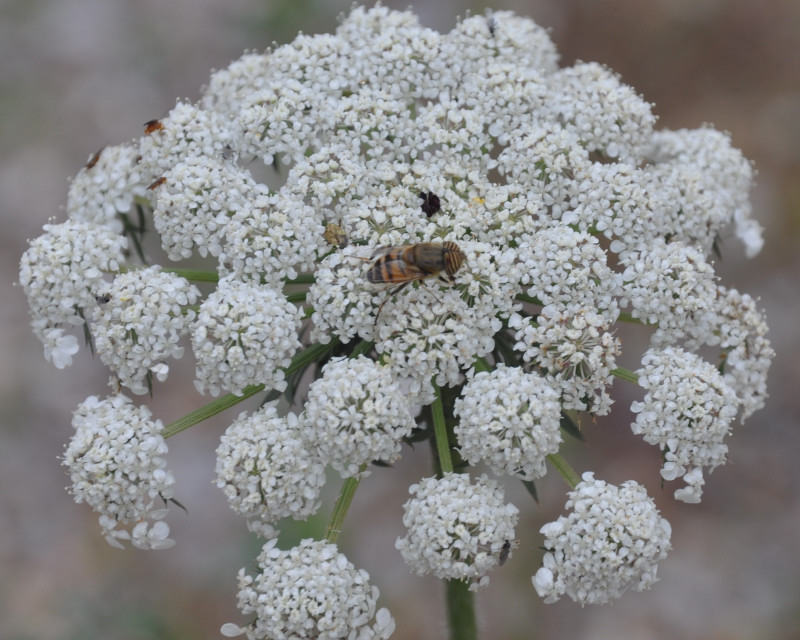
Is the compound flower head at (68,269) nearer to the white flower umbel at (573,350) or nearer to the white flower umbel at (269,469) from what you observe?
the white flower umbel at (269,469)

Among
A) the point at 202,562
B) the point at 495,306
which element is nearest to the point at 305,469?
the point at 495,306

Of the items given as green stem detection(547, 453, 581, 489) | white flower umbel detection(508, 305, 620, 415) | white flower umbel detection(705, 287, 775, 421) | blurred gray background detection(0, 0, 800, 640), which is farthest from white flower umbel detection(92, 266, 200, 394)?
blurred gray background detection(0, 0, 800, 640)

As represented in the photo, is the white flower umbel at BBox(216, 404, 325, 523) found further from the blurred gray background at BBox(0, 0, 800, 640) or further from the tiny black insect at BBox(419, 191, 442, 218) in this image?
the blurred gray background at BBox(0, 0, 800, 640)

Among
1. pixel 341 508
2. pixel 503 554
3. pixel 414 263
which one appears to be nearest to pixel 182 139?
pixel 414 263

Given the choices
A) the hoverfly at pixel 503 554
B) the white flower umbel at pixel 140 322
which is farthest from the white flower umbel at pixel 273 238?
the hoverfly at pixel 503 554

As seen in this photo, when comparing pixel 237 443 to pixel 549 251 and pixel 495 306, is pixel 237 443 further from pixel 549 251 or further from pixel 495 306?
pixel 549 251

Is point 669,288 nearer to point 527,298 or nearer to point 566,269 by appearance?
point 566,269
